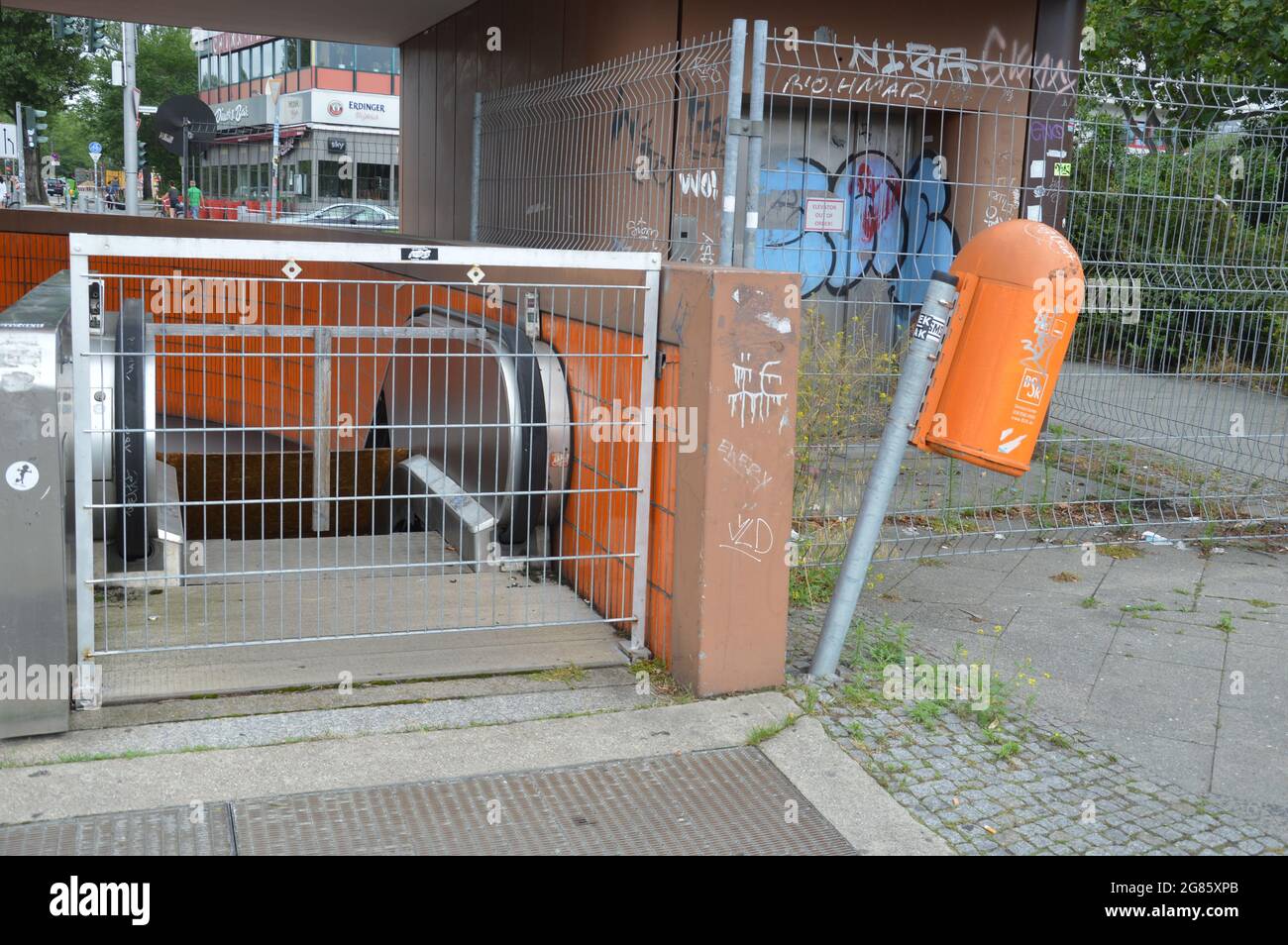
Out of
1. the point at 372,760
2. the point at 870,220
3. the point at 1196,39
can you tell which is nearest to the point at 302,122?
the point at 1196,39

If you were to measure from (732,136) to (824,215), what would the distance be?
234 cm

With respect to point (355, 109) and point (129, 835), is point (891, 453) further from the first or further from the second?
point (355, 109)

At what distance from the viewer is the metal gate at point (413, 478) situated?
4375 millimetres

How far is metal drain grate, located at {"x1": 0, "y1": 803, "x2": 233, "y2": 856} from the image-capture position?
327cm

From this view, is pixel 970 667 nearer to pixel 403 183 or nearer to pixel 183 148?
pixel 403 183

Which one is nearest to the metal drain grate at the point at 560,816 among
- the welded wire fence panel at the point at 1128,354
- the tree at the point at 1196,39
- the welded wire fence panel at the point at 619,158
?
the welded wire fence panel at the point at 1128,354

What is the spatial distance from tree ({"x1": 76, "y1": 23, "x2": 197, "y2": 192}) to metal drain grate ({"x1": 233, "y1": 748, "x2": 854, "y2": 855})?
54.6 m

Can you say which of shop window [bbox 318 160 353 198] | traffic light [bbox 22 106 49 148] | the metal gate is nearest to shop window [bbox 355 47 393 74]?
shop window [bbox 318 160 353 198]

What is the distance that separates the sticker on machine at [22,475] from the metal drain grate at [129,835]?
1032 mm

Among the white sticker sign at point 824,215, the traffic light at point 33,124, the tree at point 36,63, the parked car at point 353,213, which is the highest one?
the tree at point 36,63

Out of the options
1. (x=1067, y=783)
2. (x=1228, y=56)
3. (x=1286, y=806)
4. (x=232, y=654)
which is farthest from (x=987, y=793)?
(x=1228, y=56)

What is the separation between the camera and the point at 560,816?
141 inches

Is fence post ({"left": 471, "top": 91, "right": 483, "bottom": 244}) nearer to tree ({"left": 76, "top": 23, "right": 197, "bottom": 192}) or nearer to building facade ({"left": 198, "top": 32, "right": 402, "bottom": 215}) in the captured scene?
building facade ({"left": 198, "top": 32, "right": 402, "bottom": 215})

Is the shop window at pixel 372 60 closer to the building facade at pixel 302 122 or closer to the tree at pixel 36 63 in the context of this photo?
the building facade at pixel 302 122
